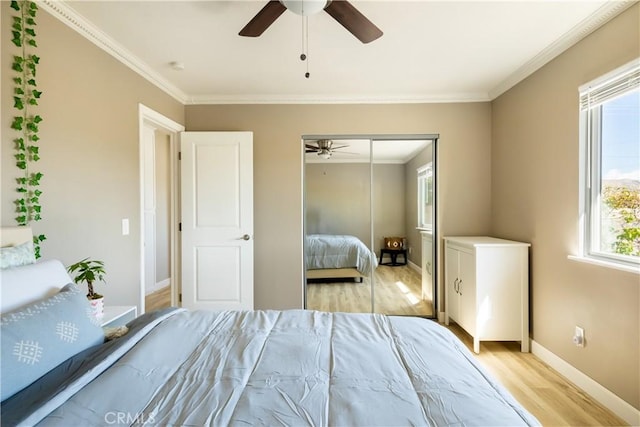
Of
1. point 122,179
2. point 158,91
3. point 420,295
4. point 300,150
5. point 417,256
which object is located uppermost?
point 158,91

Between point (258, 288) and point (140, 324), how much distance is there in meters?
1.96

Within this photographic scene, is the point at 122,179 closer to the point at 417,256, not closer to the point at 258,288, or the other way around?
the point at 258,288

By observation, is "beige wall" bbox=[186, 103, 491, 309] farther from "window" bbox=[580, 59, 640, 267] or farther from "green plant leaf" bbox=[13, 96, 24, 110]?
"green plant leaf" bbox=[13, 96, 24, 110]

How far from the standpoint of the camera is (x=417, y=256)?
11.3 feet

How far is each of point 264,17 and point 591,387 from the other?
315 centimetres

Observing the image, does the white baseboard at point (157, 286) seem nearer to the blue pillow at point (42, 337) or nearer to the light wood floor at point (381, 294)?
the light wood floor at point (381, 294)

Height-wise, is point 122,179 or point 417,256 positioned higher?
point 122,179

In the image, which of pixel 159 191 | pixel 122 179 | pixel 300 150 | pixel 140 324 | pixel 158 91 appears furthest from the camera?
pixel 159 191

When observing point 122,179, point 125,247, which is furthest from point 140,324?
point 122,179

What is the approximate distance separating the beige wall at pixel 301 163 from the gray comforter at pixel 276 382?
1.89m

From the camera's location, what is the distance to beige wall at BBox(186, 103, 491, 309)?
10.8ft

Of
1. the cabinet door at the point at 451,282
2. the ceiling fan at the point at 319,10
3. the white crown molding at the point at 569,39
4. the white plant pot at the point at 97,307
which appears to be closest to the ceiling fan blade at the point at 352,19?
the ceiling fan at the point at 319,10

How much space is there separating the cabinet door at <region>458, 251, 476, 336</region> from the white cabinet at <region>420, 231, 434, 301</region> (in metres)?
0.49

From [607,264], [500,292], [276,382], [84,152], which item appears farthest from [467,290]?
[84,152]
